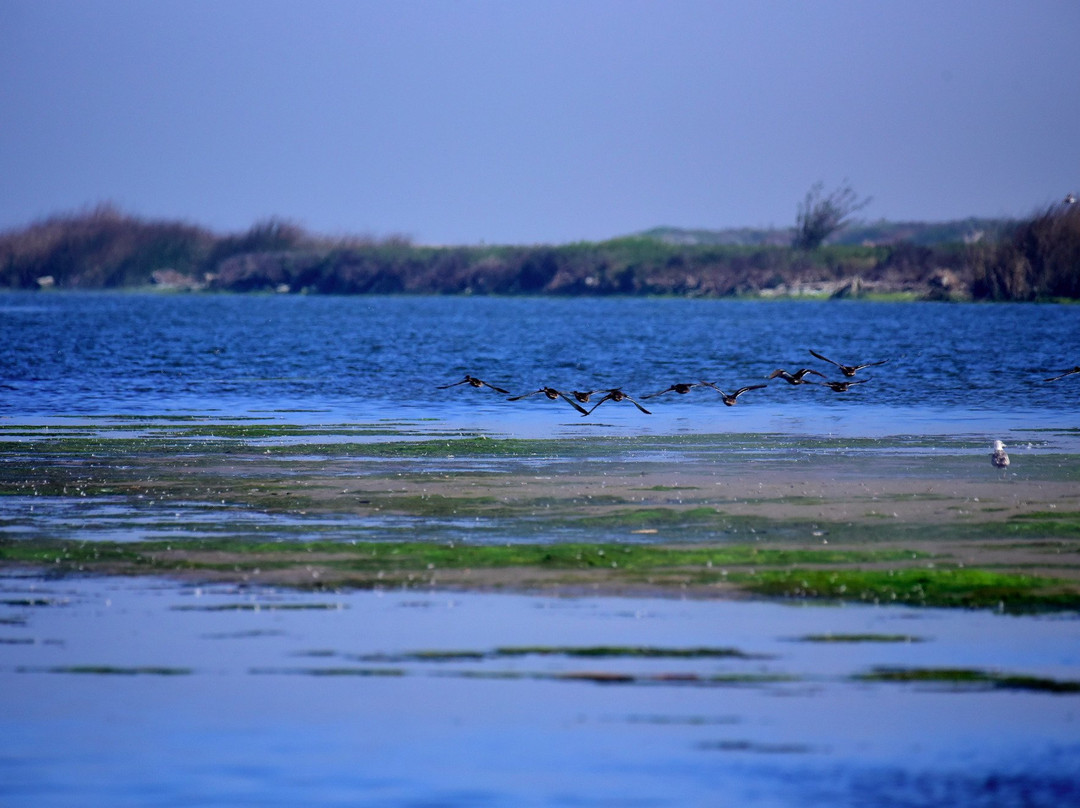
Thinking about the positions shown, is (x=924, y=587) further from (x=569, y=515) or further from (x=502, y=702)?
(x=569, y=515)

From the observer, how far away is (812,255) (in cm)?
13825

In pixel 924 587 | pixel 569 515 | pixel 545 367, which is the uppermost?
pixel 545 367

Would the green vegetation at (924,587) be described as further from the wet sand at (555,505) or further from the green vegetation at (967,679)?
the green vegetation at (967,679)

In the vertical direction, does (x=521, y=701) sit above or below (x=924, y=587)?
below

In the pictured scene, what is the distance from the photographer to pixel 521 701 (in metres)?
10.1

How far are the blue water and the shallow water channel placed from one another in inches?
619

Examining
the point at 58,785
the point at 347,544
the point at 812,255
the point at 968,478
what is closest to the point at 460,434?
the point at 968,478

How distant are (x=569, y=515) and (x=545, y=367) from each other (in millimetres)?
32438

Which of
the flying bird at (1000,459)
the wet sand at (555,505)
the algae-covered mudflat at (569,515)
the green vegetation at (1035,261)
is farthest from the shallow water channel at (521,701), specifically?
the green vegetation at (1035,261)

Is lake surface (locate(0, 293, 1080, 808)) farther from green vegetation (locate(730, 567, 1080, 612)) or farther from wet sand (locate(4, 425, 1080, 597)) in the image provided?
wet sand (locate(4, 425, 1080, 597))

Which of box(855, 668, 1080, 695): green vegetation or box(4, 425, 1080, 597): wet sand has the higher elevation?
box(4, 425, 1080, 597): wet sand

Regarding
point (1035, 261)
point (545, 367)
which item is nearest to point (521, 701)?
point (545, 367)

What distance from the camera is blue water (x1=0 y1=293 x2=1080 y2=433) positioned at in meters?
31.6

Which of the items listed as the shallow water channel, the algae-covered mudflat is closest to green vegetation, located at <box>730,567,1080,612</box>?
the algae-covered mudflat
